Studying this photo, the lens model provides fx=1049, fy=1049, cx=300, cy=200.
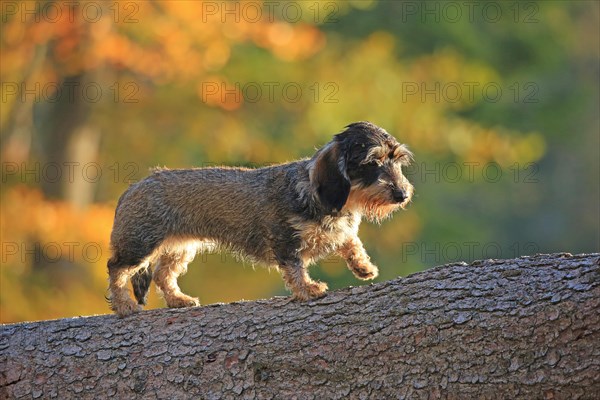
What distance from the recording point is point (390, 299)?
660 cm

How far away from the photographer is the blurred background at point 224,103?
15.7 metres

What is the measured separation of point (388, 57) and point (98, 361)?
15.6 m

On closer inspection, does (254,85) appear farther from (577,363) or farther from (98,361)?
(577,363)

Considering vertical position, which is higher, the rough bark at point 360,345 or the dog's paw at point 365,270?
the dog's paw at point 365,270

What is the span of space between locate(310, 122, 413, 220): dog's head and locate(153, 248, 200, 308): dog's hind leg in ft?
5.09

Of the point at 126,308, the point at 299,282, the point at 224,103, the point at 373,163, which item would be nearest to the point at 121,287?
the point at 126,308

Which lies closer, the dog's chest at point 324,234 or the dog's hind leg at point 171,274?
the dog's chest at point 324,234

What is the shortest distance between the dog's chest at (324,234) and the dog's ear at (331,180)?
15 centimetres

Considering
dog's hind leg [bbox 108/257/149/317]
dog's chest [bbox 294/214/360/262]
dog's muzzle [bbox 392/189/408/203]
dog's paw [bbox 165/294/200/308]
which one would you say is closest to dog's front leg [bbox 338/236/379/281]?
dog's chest [bbox 294/214/360/262]

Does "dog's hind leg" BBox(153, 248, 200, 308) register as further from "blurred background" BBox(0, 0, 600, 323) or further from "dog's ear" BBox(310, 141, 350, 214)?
"blurred background" BBox(0, 0, 600, 323)

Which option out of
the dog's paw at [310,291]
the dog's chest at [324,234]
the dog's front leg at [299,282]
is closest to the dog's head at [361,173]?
the dog's chest at [324,234]

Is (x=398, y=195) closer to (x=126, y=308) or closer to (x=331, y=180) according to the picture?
(x=331, y=180)

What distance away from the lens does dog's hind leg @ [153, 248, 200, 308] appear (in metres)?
8.25

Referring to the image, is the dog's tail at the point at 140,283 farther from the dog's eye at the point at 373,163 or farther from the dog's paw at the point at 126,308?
the dog's eye at the point at 373,163
